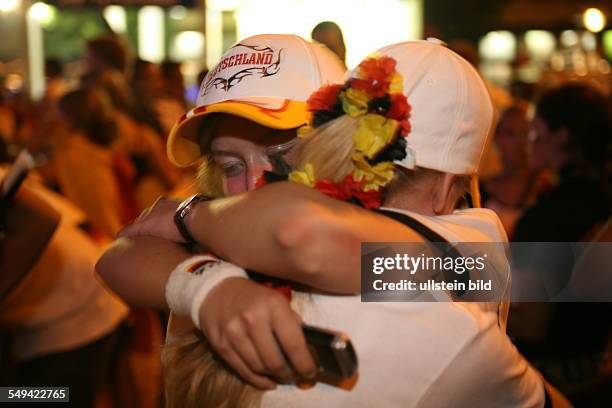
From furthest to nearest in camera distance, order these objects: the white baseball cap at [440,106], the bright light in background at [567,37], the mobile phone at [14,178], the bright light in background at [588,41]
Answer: the bright light in background at [567,37] < the bright light in background at [588,41] < the mobile phone at [14,178] < the white baseball cap at [440,106]

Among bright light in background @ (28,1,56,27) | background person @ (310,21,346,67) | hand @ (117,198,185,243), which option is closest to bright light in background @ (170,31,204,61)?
bright light in background @ (28,1,56,27)

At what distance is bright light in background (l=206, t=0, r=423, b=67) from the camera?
773 centimetres

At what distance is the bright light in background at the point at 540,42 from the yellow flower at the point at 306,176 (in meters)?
18.2

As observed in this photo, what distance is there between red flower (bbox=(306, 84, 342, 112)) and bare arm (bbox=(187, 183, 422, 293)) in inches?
7.2

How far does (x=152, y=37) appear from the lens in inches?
455

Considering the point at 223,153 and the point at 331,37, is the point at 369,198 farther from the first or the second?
the point at 331,37

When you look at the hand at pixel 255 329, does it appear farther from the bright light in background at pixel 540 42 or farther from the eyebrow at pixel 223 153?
the bright light in background at pixel 540 42

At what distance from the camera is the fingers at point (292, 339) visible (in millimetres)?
1166

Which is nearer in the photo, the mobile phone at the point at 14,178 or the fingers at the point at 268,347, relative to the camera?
the fingers at the point at 268,347

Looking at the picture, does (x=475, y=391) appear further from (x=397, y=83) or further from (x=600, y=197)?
(x=600, y=197)

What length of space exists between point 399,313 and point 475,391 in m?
0.19

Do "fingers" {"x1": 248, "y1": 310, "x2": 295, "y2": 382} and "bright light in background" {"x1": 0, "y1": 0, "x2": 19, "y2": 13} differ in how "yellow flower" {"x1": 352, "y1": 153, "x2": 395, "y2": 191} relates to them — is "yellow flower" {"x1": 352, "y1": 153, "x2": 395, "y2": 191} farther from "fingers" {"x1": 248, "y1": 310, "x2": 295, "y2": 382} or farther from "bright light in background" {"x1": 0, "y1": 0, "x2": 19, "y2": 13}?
"bright light in background" {"x1": 0, "y1": 0, "x2": 19, "y2": 13}

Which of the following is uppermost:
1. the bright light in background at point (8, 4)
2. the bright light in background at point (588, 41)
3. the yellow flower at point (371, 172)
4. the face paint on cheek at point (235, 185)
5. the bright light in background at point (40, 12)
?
the yellow flower at point (371, 172)

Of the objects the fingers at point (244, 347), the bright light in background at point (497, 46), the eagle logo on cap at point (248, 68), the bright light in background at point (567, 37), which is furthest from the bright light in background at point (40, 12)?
the bright light in background at point (567, 37)
